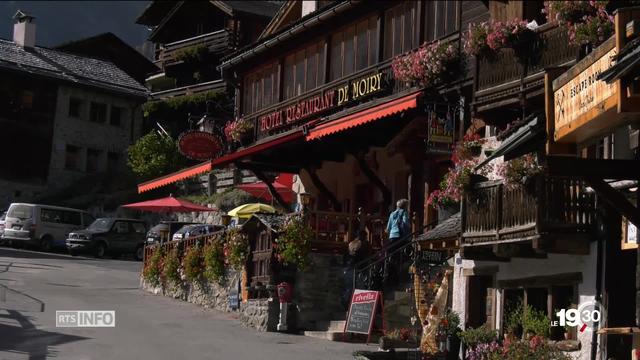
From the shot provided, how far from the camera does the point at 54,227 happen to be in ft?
131

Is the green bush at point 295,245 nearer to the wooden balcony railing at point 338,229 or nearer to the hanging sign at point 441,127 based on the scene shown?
the wooden balcony railing at point 338,229

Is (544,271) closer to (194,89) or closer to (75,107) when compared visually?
(194,89)

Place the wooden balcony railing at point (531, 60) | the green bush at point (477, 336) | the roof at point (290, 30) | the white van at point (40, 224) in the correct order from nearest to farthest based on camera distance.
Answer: the wooden balcony railing at point (531, 60), the green bush at point (477, 336), the roof at point (290, 30), the white van at point (40, 224)

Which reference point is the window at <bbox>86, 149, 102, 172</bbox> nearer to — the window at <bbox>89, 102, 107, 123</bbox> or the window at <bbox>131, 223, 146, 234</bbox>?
the window at <bbox>89, 102, 107, 123</bbox>

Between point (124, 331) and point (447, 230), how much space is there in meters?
6.10

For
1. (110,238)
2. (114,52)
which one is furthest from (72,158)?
(110,238)

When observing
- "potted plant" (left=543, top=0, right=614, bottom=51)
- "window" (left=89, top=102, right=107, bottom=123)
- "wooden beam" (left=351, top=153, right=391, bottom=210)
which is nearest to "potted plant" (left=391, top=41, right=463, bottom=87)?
"wooden beam" (left=351, top=153, right=391, bottom=210)

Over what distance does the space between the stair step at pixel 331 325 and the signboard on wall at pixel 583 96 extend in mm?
7707

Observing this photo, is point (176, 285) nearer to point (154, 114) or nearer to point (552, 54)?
point (552, 54)

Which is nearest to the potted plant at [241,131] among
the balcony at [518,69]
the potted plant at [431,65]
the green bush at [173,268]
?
the green bush at [173,268]

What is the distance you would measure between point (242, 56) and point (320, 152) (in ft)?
14.2

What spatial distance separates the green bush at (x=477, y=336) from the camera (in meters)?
16.0

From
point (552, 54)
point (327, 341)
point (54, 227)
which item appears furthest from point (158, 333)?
point (54, 227)

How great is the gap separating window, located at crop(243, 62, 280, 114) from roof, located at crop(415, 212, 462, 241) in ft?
36.9
